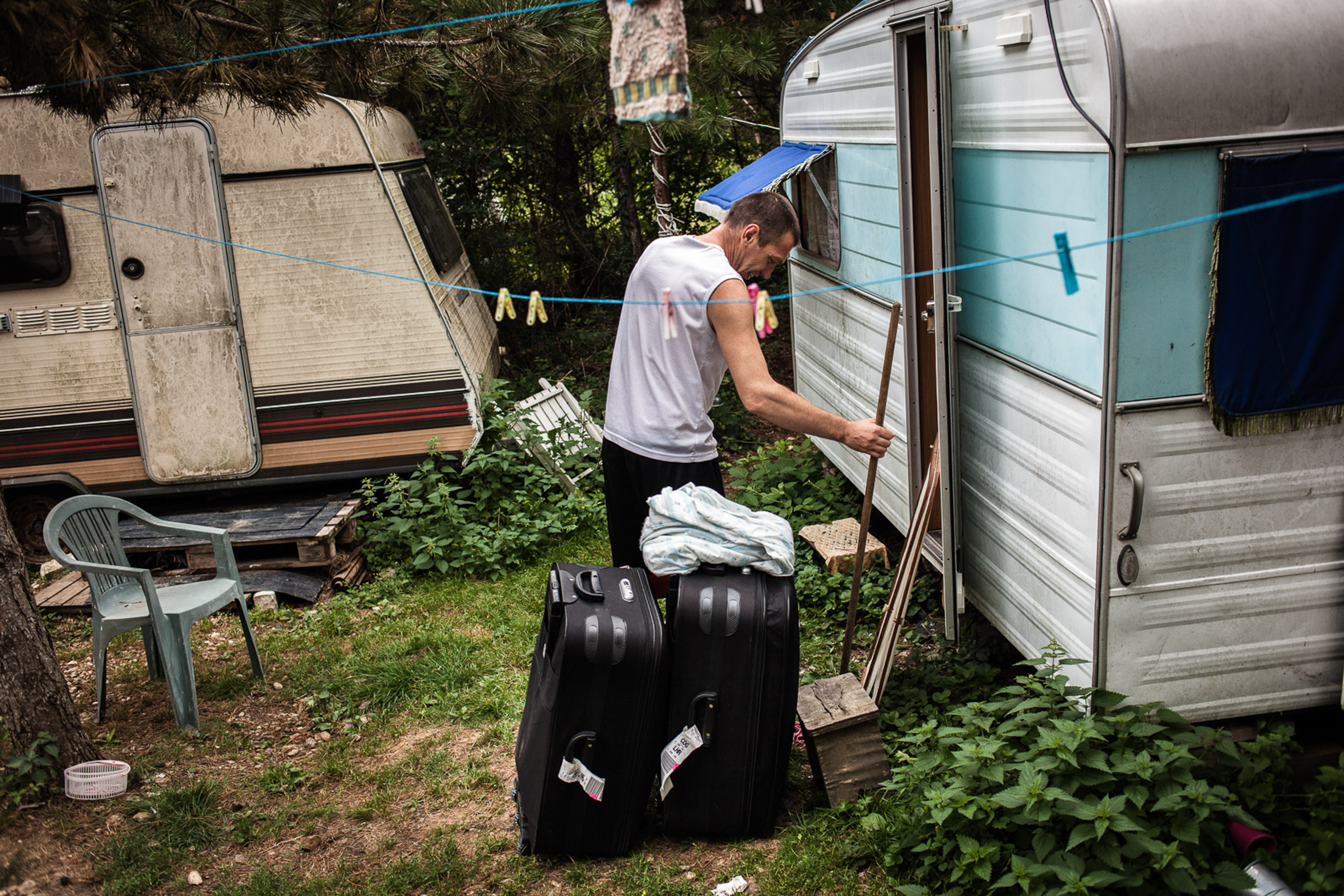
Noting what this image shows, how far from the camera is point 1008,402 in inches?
147

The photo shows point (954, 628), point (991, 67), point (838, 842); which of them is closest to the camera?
point (838, 842)

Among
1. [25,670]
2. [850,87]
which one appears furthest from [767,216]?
[25,670]

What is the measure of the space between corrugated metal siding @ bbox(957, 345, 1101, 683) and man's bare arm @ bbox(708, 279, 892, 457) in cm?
59

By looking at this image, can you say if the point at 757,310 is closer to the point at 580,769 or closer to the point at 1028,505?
the point at 1028,505

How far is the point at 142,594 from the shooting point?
4.74m

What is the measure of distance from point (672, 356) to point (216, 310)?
3.81 m

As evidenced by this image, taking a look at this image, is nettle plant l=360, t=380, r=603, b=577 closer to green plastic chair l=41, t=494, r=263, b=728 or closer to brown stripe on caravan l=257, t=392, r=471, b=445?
brown stripe on caravan l=257, t=392, r=471, b=445

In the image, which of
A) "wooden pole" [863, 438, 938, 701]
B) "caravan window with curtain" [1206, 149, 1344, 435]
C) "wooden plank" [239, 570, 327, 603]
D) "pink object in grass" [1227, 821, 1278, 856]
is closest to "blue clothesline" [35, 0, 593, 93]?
"wooden pole" [863, 438, 938, 701]

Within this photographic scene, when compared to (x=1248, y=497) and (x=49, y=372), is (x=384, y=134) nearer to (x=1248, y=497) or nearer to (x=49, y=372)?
(x=49, y=372)

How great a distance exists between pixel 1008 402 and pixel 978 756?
4.21 feet

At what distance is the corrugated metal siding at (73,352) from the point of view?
6078 mm

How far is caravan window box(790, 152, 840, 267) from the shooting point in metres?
5.61

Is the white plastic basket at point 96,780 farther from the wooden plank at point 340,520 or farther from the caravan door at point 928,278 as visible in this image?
the caravan door at point 928,278

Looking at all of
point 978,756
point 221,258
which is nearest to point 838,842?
point 978,756
